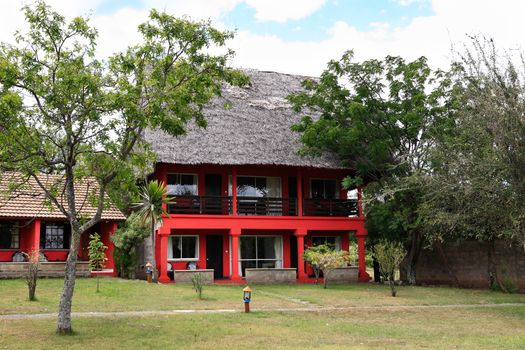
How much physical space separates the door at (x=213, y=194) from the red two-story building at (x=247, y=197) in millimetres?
43

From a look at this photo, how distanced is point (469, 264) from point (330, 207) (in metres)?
6.41

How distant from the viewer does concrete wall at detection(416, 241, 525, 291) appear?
21031 millimetres

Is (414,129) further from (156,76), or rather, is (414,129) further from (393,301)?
(156,76)

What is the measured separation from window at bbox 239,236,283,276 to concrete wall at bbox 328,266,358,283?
8.65 ft

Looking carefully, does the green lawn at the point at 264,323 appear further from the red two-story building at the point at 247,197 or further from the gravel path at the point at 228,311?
the red two-story building at the point at 247,197

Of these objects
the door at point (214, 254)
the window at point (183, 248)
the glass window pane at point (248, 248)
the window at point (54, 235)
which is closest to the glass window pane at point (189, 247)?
the window at point (183, 248)

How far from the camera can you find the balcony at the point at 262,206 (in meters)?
24.3

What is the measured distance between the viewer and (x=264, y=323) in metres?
12.3

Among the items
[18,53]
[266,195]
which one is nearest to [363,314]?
[18,53]

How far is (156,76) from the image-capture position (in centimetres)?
1163

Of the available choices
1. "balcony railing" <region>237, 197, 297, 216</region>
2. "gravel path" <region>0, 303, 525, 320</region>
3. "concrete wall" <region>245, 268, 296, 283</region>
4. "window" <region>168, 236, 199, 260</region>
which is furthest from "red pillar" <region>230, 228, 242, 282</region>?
"gravel path" <region>0, 303, 525, 320</region>

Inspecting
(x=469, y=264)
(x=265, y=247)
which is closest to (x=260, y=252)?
(x=265, y=247)

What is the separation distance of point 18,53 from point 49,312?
5942mm

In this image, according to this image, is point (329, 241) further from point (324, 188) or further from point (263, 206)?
point (263, 206)
